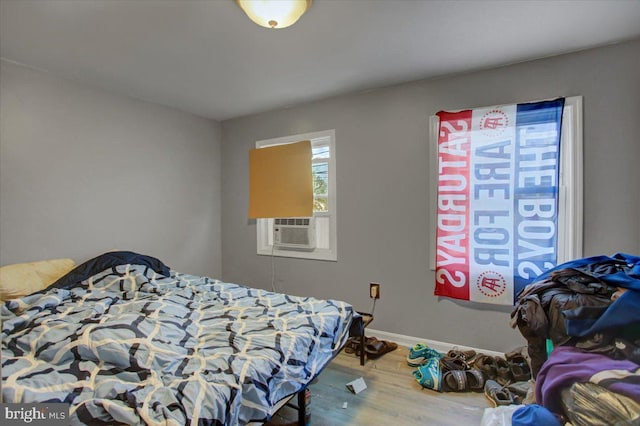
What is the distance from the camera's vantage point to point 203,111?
3.80 m

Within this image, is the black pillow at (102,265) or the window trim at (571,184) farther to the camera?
the black pillow at (102,265)

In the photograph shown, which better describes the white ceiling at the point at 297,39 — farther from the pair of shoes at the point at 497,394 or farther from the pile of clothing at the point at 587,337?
the pair of shoes at the point at 497,394

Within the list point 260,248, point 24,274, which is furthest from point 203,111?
point 24,274

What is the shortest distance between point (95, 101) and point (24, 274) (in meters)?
1.63

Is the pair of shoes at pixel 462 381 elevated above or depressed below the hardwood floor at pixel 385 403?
above

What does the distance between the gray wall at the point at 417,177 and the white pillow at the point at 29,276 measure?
187cm

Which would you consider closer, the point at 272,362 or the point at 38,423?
the point at 38,423

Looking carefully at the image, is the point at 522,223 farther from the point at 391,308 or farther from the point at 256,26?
the point at 256,26

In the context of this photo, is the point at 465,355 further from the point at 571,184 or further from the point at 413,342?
the point at 571,184

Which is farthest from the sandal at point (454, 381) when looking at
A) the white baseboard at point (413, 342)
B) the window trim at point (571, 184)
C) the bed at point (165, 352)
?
the window trim at point (571, 184)

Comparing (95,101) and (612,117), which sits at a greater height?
(95,101)

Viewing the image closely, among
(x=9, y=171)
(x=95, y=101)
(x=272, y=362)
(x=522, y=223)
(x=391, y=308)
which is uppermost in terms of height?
(x=95, y=101)

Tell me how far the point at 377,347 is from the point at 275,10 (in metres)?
2.62

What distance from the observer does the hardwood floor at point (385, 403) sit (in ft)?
6.45
